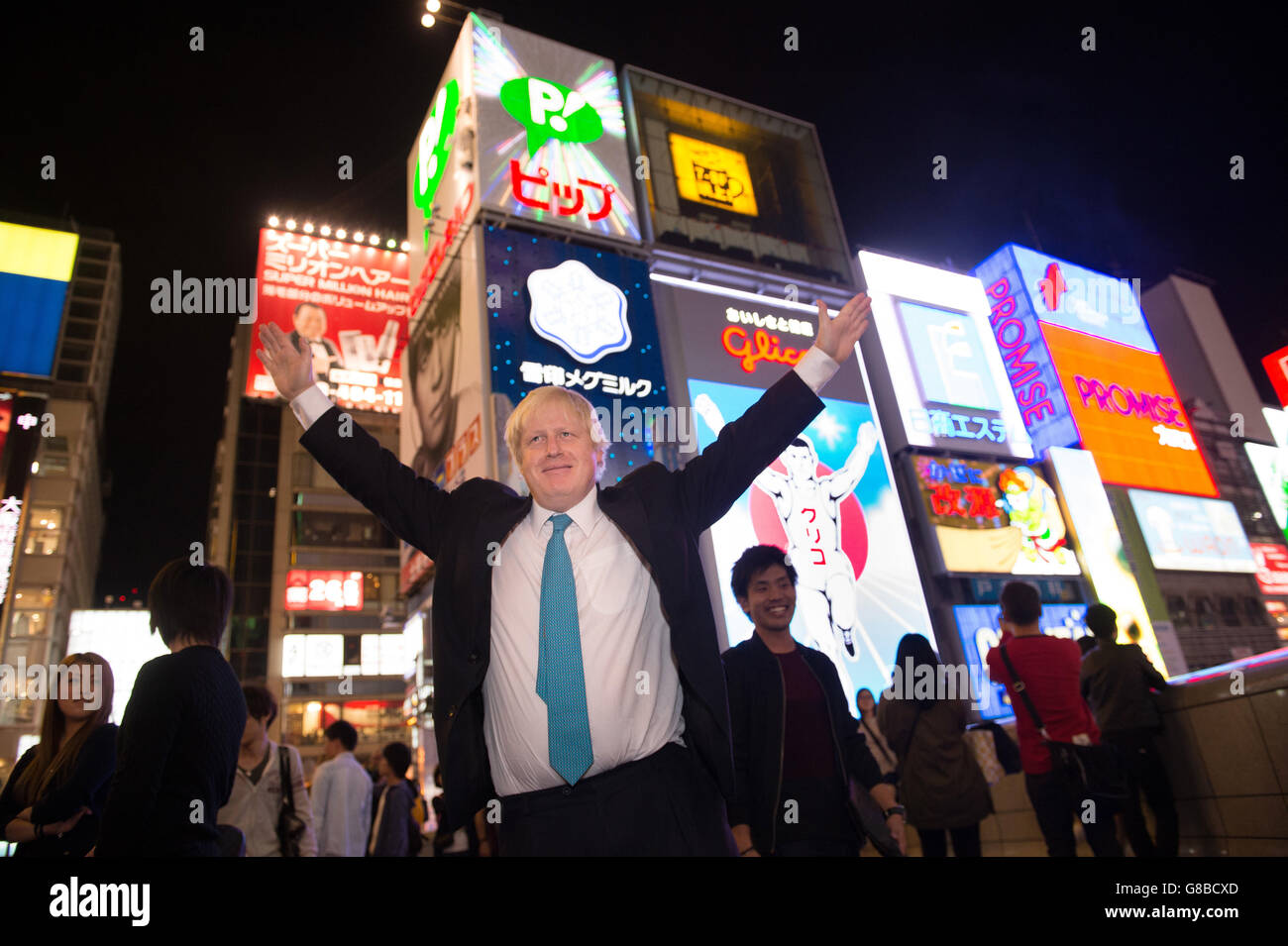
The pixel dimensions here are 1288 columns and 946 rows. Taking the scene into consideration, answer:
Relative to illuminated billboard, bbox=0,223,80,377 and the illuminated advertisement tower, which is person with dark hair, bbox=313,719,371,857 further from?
the illuminated advertisement tower

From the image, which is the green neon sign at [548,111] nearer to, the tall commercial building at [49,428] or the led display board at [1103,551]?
the tall commercial building at [49,428]

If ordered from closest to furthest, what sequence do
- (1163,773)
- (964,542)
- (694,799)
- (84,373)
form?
(694,799)
(1163,773)
(964,542)
(84,373)

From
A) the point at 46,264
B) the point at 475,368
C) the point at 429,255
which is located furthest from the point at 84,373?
the point at 475,368

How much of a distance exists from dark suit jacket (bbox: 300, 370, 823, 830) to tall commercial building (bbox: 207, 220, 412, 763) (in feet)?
43.5

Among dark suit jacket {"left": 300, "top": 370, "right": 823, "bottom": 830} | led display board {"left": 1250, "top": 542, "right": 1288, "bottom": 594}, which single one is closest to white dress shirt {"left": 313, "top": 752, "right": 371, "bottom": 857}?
dark suit jacket {"left": 300, "top": 370, "right": 823, "bottom": 830}

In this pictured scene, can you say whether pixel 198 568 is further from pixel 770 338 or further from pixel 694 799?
pixel 770 338

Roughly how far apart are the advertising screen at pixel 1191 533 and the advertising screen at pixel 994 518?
9.28 ft

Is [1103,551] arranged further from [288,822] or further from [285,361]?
[285,361]

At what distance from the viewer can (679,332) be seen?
11.9 meters

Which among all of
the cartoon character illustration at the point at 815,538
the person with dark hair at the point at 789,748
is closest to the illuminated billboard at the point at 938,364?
the cartoon character illustration at the point at 815,538

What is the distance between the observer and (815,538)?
11375 mm

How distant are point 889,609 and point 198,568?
34.4 ft

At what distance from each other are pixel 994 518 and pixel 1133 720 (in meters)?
10.1

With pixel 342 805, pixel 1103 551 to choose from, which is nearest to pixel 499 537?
pixel 342 805
